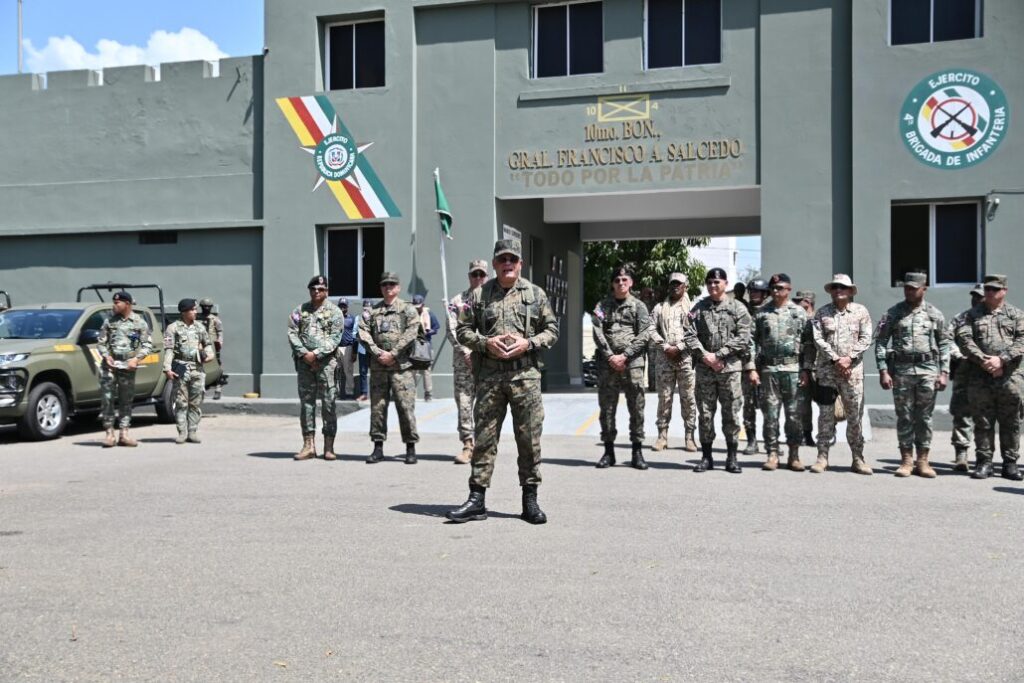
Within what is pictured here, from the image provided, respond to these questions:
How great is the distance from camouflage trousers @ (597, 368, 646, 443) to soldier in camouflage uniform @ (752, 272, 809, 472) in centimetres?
132

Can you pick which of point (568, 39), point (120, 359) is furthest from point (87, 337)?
point (568, 39)

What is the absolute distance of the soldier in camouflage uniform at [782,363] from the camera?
32.4 ft

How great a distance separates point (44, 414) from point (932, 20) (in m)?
14.1

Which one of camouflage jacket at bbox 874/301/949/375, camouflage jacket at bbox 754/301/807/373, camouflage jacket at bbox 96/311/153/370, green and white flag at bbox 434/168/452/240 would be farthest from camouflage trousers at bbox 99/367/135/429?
camouflage jacket at bbox 874/301/949/375

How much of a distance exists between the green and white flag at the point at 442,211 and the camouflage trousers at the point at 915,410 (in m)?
9.00

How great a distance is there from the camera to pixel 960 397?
1002 cm

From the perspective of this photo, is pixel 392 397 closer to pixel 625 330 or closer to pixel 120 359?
pixel 625 330

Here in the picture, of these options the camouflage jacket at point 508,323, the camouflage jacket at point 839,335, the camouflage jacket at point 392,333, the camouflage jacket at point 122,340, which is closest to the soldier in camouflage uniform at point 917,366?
the camouflage jacket at point 839,335

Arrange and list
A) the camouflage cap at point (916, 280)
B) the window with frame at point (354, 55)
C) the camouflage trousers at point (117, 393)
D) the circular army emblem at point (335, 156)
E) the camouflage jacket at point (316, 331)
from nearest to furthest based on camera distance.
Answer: the camouflage cap at point (916, 280), the camouflage jacket at point (316, 331), the camouflage trousers at point (117, 393), the circular army emblem at point (335, 156), the window with frame at point (354, 55)

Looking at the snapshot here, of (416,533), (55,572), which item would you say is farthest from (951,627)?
(55,572)

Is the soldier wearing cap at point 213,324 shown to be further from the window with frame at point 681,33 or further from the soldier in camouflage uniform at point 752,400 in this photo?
the soldier in camouflage uniform at point 752,400

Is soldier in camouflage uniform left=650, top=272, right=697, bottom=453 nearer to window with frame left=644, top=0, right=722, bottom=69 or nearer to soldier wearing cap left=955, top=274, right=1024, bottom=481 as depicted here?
soldier wearing cap left=955, top=274, right=1024, bottom=481

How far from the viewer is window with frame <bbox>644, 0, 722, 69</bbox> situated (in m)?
16.3

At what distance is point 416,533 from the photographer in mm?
6668
